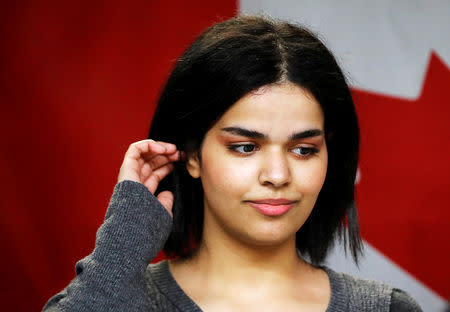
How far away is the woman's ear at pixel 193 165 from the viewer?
192cm

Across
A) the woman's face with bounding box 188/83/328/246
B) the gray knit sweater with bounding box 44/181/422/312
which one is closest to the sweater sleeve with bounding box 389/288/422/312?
the gray knit sweater with bounding box 44/181/422/312

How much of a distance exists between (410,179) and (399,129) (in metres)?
0.18

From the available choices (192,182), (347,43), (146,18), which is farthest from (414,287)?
(146,18)

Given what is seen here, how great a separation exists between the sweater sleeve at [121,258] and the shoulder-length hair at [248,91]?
19 cm

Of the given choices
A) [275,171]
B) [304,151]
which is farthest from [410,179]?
[275,171]

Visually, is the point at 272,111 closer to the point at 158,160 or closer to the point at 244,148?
the point at 244,148

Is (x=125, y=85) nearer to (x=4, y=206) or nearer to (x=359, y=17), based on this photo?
(x=4, y=206)

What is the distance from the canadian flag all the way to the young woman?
28.0 inches

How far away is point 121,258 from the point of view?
1.72 metres

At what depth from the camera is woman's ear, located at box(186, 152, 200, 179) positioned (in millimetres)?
1923

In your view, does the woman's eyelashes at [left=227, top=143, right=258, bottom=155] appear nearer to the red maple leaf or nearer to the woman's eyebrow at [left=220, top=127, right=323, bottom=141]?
the woman's eyebrow at [left=220, top=127, right=323, bottom=141]

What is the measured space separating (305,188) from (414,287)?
1157mm

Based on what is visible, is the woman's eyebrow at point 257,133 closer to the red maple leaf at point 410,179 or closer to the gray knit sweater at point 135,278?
the gray knit sweater at point 135,278

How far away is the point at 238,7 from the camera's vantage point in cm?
276
